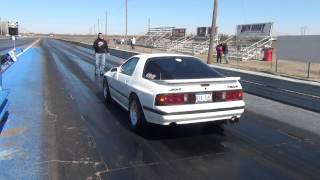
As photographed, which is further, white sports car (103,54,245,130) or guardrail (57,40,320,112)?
guardrail (57,40,320,112)

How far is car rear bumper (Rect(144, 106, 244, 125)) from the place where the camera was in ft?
20.6

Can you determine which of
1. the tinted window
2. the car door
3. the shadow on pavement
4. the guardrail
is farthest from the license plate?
the guardrail

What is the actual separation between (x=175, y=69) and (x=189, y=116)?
47.1 inches

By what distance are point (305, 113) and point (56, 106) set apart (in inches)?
238

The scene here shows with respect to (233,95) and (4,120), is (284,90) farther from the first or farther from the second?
(4,120)

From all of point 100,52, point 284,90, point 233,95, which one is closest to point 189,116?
point 233,95

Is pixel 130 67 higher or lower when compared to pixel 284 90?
higher

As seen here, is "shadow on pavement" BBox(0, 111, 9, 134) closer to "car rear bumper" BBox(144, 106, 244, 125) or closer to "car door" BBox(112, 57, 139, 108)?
"car door" BBox(112, 57, 139, 108)

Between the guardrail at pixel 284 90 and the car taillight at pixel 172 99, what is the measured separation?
15.1ft

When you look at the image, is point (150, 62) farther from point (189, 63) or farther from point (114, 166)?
point (114, 166)

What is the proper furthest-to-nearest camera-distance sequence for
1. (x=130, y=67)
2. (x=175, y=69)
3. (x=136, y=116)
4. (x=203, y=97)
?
(x=130, y=67)
(x=175, y=69)
(x=136, y=116)
(x=203, y=97)

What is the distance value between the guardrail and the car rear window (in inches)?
146

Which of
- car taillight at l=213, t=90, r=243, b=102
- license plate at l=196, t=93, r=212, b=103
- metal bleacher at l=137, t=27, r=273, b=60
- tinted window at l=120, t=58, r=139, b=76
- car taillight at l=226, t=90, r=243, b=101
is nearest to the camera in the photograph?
license plate at l=196, t=93, r=212, b=103

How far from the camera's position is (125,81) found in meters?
7.95
